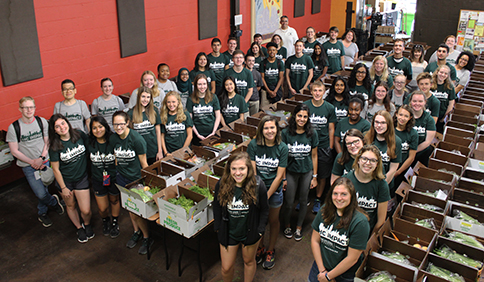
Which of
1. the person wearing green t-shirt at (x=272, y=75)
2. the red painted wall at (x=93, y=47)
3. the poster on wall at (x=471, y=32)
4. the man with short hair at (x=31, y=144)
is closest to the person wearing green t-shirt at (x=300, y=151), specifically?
→ the man with short hair at (x=31, y=144)

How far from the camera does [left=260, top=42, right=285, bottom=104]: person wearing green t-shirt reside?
26.3 feet

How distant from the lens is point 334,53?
8.85 meters

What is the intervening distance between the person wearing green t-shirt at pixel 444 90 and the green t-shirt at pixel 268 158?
3.54m

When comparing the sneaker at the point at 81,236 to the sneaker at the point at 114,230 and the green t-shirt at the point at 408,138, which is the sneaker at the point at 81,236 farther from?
the green t-shirt at the point at 408,138

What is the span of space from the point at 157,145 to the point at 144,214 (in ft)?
4.67

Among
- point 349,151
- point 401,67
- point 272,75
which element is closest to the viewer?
point 349,151

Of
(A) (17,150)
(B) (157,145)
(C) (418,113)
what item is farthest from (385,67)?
(A) (17,150)

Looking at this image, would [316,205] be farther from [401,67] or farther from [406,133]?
[401,67]

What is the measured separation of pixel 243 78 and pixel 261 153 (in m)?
3.00

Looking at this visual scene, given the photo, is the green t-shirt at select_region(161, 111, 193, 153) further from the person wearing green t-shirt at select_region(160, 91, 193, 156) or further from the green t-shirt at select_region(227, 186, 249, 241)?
the green t-shirt at select_region(227, 186, 249, 241)

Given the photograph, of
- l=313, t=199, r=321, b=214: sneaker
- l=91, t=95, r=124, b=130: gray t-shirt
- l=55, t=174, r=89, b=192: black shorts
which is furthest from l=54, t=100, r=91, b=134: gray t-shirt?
l=313, t=199, r=321, b=214: sneaker

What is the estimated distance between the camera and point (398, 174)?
4.96 meters

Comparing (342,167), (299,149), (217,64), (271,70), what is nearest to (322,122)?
(299,149)

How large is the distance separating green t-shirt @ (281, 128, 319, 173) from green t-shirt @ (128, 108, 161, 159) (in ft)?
5.99
